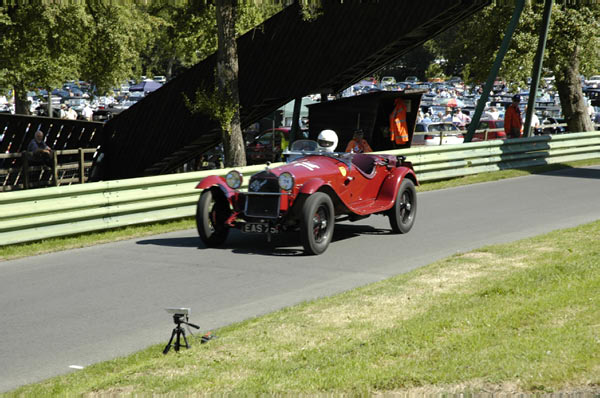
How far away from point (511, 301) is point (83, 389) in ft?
12.3

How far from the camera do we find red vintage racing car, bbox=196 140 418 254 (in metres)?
10.7

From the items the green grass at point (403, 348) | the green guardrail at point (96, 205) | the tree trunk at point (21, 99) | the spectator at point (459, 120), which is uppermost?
the tree trunk at point (21, 99)

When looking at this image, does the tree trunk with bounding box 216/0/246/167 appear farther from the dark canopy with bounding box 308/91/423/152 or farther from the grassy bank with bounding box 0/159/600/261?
the grassy bank with bounding box 0/159/600/261

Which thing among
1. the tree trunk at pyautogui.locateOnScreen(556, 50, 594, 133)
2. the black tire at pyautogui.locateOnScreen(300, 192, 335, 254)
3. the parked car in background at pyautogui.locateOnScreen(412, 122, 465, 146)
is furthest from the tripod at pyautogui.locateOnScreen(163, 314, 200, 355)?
the tree trunk at pyautogui.locateOnScreen(556, 50, 594, 133)

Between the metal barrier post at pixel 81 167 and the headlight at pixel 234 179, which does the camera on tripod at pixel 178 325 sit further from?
the metal barrier post at pixel 81 167

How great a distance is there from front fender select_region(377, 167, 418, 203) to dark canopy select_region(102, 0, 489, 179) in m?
6.19

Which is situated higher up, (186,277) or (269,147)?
(269,147)

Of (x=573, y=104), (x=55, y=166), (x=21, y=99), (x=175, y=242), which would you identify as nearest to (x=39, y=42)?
(x=21, y=99)

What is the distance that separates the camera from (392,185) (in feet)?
40.2

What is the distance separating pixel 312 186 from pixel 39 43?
17.1 metres

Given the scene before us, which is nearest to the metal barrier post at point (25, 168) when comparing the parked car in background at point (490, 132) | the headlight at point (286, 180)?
the headlight at point (286, 180)

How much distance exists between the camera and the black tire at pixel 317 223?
10406 mm

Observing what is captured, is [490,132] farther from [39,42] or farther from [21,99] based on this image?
[21,99]

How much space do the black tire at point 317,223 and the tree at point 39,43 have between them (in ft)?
47.6
